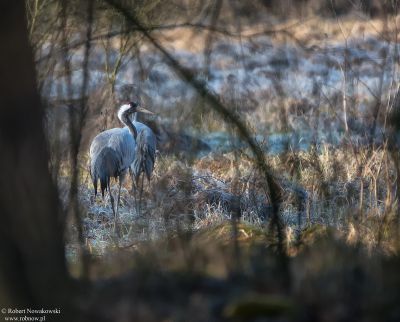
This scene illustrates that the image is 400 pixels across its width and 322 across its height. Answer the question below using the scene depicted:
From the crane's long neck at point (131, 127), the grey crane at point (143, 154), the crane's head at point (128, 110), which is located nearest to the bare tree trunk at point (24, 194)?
the grey crane at point (143, 154)

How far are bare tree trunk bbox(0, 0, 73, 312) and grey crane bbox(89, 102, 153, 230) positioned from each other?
6657mm

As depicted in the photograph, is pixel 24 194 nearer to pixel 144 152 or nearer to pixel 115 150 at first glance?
pixel 144 152

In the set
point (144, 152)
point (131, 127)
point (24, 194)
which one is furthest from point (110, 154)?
point (24, 194)

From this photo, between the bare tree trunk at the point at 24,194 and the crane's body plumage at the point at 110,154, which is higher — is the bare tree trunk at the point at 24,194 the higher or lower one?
the lower one

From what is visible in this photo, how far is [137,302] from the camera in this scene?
377 centimetres

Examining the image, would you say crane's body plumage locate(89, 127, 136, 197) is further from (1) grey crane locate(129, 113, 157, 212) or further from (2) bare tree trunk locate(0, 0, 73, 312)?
(2) bare tree trunk locate(0, 0, 73, 312)

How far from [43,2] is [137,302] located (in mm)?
5083

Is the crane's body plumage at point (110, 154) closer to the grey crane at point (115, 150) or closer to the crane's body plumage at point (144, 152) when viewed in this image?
the grey crane at point (115, 150)

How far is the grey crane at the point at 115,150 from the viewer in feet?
36.3

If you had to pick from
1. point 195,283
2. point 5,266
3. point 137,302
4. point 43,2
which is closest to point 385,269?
point 195,283

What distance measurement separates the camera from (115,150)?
11445mm

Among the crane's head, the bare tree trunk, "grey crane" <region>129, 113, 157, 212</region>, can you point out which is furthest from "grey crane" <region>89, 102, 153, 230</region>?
the bare tree trunk

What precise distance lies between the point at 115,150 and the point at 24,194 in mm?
7516

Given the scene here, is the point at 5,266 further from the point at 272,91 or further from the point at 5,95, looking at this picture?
the point at 272,91
